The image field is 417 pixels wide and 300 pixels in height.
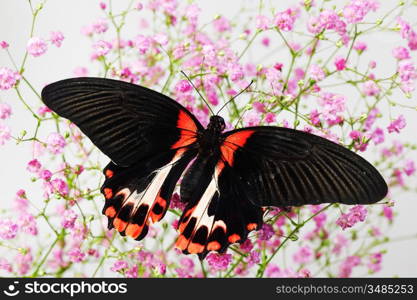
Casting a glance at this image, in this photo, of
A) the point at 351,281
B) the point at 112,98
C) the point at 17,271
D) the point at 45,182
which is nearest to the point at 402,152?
the point at 351,281

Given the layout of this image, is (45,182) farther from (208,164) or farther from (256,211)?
(256,211)

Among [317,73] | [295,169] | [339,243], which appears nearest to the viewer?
[295,169]

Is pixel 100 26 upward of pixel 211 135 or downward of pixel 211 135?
upward

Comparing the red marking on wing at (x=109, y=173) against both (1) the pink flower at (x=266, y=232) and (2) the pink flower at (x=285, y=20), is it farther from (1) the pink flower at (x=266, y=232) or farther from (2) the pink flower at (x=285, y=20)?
(2) the pink flower at (x=285, y=20)

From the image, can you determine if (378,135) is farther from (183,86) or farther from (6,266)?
(6,266)

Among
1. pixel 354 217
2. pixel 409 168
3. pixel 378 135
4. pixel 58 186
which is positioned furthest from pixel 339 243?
pixel 58 186

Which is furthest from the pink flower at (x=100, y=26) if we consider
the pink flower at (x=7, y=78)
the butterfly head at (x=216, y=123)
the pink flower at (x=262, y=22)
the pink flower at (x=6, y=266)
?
the pink flower at (x=6, y=266)
